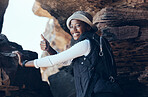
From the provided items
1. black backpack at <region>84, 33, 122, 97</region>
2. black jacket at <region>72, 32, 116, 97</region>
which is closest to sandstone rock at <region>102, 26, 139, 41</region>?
black backpack at <region>84, 33, 122, 97</region>

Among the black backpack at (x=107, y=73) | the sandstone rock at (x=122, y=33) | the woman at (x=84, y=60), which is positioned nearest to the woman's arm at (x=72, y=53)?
the woman at (x=84, y=60)

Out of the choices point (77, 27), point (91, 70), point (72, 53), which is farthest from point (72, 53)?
point (77, 27)

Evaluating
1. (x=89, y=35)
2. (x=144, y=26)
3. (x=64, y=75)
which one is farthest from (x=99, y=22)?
(x=89, y=35)

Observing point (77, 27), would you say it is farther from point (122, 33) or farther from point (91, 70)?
point (122, 33)

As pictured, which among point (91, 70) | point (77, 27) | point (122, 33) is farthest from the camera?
point (122, 33)

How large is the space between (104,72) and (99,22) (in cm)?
261

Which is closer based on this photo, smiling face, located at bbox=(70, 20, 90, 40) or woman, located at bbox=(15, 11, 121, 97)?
woman, located at bbox=(15, 11, 121, 97)

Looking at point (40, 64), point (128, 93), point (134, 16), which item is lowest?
point (128, 93)

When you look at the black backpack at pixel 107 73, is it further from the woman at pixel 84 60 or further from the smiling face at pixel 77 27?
the smiling face at pixel 77 27

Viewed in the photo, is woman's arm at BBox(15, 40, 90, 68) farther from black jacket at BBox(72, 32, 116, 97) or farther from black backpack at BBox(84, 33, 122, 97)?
black backpack at BBox(84, 33, 122, 97)

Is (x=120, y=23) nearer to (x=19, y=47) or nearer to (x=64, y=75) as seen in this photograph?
(x=64, y=75)

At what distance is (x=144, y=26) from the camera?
570cm

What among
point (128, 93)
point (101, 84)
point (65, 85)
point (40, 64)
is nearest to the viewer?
point (101, 84)

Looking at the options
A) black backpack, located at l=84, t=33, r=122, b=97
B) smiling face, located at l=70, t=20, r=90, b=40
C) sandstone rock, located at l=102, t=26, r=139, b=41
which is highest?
smiling face, located at l=70, t=20, r=90, b=40
